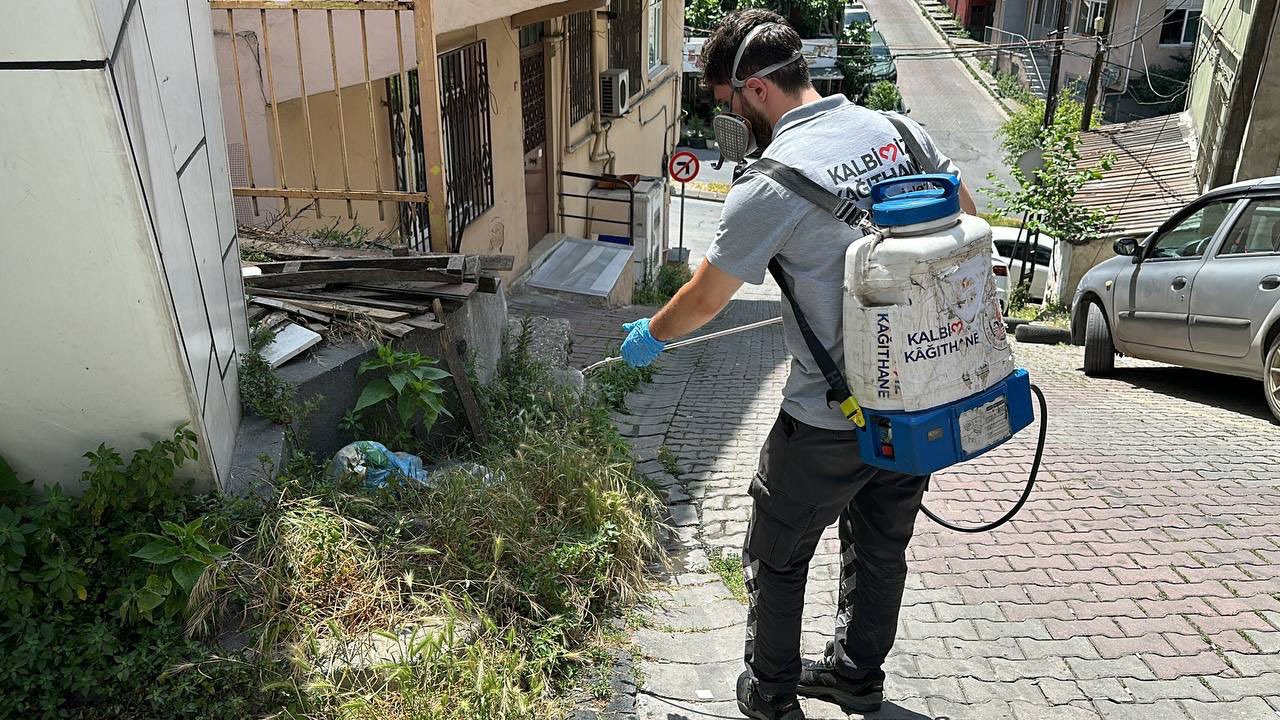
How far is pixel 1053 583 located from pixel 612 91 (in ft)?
40.0

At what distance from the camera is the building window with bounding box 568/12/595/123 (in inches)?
528

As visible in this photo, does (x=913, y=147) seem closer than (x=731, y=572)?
Yes

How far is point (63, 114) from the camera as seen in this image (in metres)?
2.51

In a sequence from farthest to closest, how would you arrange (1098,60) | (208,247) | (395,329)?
(1098,60) → (395,329) → (208,247)

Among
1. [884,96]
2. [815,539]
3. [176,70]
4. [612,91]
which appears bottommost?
[884,96]

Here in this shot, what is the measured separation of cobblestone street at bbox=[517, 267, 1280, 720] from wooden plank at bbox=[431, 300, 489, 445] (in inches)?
37.2

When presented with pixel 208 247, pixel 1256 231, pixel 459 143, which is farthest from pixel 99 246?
pixel 1256 231

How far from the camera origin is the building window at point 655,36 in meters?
19.0

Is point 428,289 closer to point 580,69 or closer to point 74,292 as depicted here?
point 74,292

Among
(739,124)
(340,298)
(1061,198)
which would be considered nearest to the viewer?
(739,124)

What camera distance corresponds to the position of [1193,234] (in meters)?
7.61

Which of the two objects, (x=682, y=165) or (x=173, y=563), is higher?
(x=173, y=563)

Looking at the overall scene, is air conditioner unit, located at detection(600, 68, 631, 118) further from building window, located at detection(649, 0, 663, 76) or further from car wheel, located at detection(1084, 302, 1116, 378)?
car wheel, located at detection(1084, 302, 1116, 378)

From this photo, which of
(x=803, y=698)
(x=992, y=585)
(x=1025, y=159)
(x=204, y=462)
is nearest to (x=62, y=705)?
(x=204, y=462)
